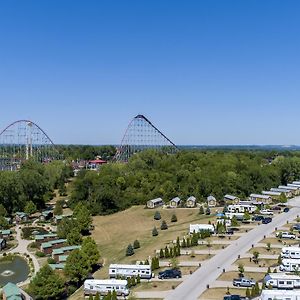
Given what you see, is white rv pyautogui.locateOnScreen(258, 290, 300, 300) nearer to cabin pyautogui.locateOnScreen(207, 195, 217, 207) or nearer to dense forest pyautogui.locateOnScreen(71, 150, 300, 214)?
cabin pyautogui.locateOnScreen(207, 195, 217, 207)

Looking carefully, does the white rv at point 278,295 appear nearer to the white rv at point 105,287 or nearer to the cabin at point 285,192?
the white rv at point 105,287

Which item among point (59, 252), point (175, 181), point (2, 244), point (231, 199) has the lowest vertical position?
point (2, 244)

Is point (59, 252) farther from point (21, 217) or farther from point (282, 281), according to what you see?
point (21, 217)

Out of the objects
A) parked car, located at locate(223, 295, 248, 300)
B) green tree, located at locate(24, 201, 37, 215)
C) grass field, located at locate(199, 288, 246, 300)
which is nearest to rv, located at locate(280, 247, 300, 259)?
grass field, located at locate(199, 288, 246, 300)

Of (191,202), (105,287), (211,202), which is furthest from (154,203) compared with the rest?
(105,287)

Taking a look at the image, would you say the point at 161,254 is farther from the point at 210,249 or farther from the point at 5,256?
the point at 5,256
